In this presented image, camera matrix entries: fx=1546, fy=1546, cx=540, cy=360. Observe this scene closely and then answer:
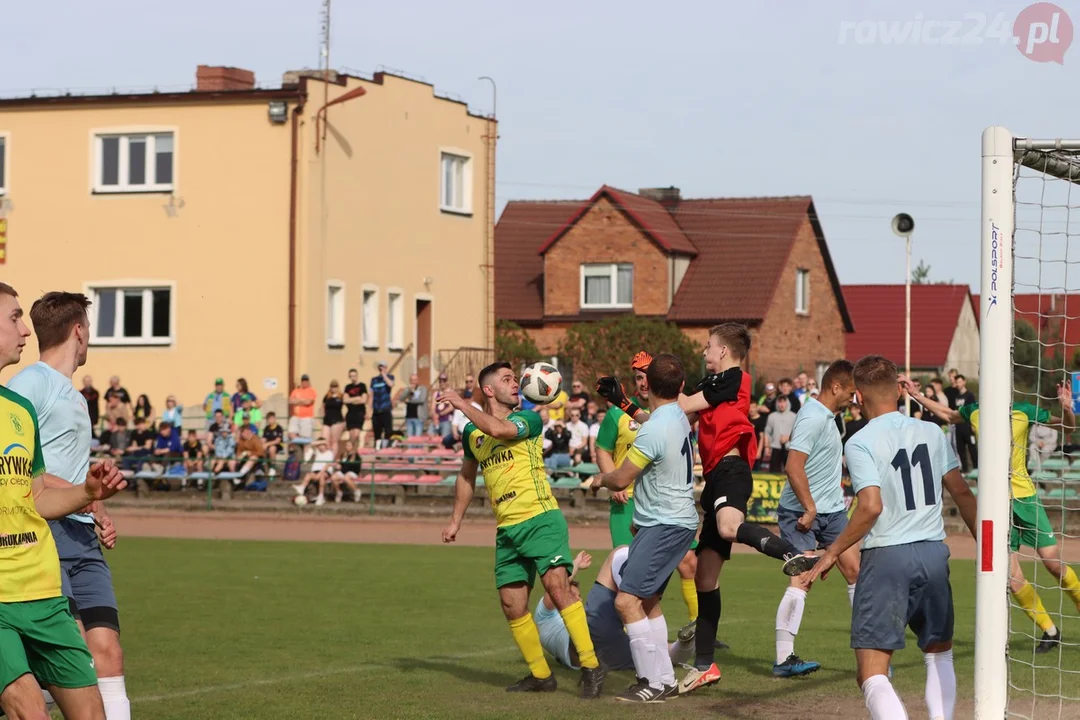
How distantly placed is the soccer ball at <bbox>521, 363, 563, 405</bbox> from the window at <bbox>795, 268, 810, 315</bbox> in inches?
1719

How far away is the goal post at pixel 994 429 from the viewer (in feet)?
24.6

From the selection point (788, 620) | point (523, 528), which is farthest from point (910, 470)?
point (788, 620)

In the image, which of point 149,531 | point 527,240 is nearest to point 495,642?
point 149,531

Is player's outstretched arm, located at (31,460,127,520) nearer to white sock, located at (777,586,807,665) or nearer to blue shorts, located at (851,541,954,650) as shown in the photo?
blue shorts, located at (851,541,954,650)

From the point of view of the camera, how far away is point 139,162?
37.4m

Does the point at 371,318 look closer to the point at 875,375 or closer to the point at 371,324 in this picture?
the point at 371,324

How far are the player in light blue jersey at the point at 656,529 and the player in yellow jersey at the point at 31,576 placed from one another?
3.96 m

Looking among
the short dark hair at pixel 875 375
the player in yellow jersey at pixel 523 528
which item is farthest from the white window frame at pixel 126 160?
the short dark hair at pixel 875 375

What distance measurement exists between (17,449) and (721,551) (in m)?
5.19

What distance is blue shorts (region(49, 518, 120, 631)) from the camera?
23.4 feet

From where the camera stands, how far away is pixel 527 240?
56.1m

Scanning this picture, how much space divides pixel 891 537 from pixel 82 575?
12.3ft

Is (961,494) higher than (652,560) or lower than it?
higher

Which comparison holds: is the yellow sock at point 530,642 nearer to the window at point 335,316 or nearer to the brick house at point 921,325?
the window at point 335,316
